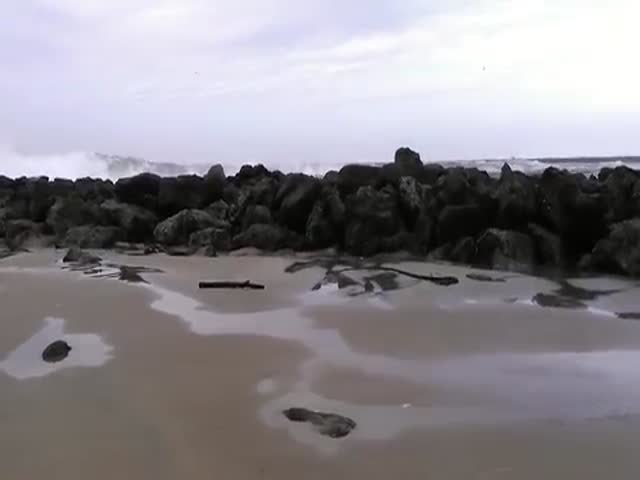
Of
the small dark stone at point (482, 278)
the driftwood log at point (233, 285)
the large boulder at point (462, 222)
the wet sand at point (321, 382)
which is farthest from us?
the large boulder at point (462, 222)

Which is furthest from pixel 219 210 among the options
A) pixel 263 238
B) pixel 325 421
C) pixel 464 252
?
pixel 325 421

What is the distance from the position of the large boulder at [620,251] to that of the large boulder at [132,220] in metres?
6.01

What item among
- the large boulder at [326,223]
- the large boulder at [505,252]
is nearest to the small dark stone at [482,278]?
the large boulder at [505,252]

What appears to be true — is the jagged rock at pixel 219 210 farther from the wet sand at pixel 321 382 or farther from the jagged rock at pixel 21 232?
the wet sand at pixel 321 382

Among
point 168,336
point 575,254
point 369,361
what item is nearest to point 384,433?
point 369,361

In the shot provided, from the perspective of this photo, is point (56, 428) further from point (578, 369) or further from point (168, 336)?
point (578, 369)

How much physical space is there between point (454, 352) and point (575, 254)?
406cm

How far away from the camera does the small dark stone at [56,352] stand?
4562mm

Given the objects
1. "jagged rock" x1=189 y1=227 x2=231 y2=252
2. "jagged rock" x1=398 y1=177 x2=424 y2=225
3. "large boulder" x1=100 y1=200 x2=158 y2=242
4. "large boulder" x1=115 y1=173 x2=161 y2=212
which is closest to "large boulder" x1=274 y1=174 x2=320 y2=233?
"jagged rock" x1=189 y1=227 x2=231 y2=252

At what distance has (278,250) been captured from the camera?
381 inches

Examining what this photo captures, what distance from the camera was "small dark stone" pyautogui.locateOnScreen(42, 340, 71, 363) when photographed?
4562 mm

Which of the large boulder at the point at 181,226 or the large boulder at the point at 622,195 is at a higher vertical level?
the large boulder at the point at 622,195

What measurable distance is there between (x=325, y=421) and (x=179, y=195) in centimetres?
913

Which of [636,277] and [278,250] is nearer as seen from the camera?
[636,277]
